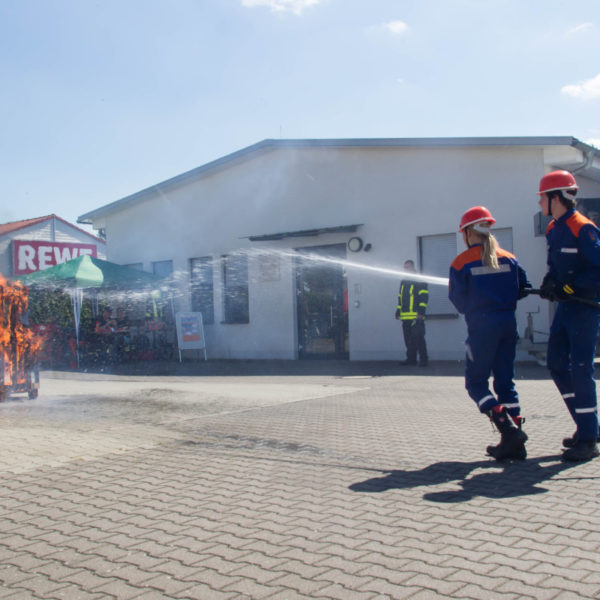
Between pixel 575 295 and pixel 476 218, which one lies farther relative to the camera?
pixel 476 218

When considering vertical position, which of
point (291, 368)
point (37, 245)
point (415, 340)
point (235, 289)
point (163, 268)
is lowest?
point (291, 368)

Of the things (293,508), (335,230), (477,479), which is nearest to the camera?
(293,508)

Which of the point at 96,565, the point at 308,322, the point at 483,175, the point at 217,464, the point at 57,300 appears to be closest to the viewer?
the point at 96,565

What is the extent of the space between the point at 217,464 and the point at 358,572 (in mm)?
2475

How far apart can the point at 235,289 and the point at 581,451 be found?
13603 mm

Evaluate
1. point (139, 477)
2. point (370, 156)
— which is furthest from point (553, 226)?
point (370, 156)

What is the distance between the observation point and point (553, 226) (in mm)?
5383

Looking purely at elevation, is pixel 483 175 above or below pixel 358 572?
above

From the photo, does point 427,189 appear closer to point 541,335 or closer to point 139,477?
point 541,335

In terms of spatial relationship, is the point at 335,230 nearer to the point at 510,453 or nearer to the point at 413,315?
the point at 413,315

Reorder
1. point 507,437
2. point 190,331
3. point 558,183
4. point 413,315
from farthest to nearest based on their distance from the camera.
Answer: point 190,331 < point 413,315 < point 558,183 < point 507,437

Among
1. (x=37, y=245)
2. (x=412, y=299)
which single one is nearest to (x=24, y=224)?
(x=37, y=245)

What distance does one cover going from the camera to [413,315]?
531 inches

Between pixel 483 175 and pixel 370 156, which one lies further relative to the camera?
pixel 370 156
